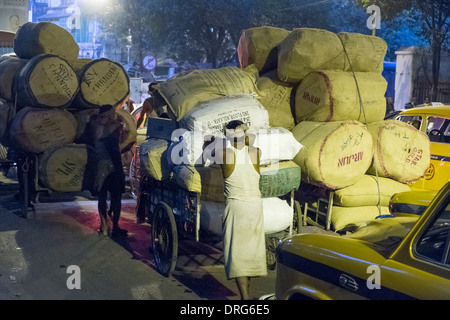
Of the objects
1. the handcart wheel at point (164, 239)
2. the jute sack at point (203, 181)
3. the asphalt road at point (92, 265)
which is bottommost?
the asphalt road at point (92, 265)

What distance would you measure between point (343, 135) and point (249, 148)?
A: 1.51 meters

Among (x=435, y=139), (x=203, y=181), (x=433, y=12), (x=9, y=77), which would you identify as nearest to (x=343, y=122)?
(x=203, y=181)

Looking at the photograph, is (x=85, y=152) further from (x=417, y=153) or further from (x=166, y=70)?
(x=166, y=70)

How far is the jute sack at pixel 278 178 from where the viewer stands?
237 inches

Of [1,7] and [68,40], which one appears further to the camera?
[1,7]

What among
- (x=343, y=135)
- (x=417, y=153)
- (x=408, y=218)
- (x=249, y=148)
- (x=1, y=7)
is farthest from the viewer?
(x=1, y=7)

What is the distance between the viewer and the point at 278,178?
19.9 ft

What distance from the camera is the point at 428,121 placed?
9578 mm

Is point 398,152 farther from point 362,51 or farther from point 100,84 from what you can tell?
point 100,84

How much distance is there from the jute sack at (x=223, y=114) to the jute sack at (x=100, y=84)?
3164 mm

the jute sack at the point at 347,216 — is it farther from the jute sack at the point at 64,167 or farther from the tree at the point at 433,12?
the tree at the point at 433,12

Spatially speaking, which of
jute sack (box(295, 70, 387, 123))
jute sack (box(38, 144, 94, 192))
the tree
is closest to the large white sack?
jute sack (box(295, 70, 387, 123))

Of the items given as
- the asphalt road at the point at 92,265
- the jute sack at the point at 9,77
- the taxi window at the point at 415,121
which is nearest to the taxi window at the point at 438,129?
the taxi window at the point at 415,121
